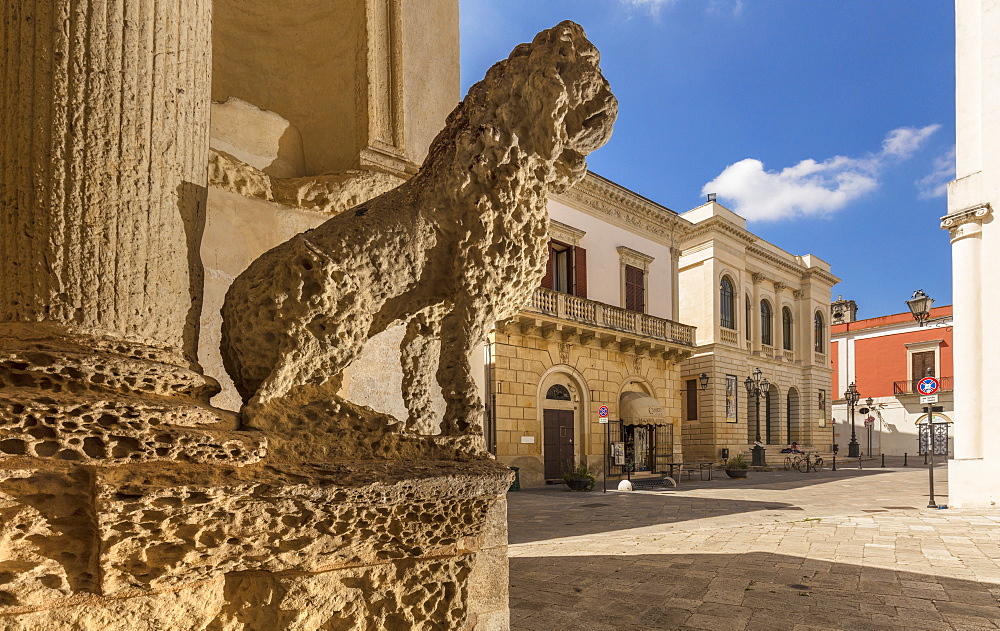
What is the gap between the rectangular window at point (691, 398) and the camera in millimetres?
26562

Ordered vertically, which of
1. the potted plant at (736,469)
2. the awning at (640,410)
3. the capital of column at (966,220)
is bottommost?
the potted plant at (736,469)

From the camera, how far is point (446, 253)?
2.17 m

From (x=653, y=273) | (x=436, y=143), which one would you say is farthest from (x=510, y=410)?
(x=436, y=143)

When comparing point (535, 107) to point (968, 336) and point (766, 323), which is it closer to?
point (968, 336)

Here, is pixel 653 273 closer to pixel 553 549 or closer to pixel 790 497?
pixel 790 497

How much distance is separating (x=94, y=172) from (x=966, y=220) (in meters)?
13.7

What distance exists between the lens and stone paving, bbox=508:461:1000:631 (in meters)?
4.54

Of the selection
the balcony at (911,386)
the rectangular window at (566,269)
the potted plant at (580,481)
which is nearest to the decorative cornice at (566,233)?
the rectangular window at (566,269)

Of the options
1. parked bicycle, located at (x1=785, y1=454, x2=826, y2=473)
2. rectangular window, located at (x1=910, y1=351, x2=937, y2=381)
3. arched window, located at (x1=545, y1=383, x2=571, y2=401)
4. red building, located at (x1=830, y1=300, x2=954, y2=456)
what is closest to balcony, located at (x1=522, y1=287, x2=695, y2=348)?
arched window, located at (x1=545, y1=383, x2=571, y2=401)

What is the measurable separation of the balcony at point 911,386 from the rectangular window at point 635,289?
2617cm

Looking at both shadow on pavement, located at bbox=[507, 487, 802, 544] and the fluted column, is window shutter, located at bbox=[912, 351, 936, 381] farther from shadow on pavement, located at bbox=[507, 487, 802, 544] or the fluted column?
the fluted column

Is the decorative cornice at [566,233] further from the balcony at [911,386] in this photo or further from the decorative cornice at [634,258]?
the balcony at [911,386]

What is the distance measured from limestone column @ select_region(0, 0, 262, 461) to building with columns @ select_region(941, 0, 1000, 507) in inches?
516

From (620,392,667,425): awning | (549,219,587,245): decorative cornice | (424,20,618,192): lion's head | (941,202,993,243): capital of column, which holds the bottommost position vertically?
(620,392,667,425): awning
